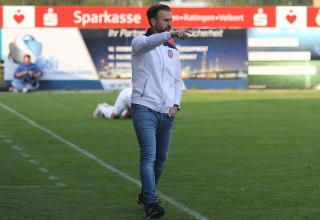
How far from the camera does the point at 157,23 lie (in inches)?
384

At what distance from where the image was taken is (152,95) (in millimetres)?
9875

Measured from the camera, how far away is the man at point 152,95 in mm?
9734

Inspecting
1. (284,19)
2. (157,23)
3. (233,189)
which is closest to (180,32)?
(157,23)

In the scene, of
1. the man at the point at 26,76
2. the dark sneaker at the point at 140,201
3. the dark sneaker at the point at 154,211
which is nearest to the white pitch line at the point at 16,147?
the dark sneaker at the point at 140,201

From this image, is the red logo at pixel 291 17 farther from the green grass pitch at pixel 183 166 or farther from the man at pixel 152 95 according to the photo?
the man at pixel 152 95

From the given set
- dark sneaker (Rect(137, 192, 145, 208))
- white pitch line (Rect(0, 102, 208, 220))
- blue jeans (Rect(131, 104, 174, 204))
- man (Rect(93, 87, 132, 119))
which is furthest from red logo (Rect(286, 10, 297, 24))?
blue jeans (Rect(131, 104, 174, 204))

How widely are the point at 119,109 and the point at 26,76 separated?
15.9 metres

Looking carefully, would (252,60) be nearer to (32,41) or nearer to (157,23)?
(32,41)

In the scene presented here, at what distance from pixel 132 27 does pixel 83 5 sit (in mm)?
3147

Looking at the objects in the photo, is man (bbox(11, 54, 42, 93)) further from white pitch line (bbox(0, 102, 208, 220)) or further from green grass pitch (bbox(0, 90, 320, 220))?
white pitch line (bbox(0, 102, 208, 220))

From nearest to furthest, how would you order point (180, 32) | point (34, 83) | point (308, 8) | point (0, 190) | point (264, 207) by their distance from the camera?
point (180, 32) < point (264, 207) < point (0, 190) < point (34, 83) < point (308, 8)

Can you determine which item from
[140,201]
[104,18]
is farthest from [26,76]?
[140,201]

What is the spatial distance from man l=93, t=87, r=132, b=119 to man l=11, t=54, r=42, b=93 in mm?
14894

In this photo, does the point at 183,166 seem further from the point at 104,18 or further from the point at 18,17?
the point at 104,18
